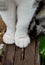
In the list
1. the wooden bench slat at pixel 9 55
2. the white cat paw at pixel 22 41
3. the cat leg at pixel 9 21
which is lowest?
the wooden bench slat at pixel 9 55

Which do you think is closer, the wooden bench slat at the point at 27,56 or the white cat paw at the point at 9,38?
the wooden bench slat at the point at 27,56

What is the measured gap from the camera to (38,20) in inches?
64.6

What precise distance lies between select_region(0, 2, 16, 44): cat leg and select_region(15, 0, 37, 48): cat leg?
3 cm

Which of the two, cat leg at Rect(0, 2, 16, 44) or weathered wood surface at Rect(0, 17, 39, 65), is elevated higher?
cat leg at Rect(0, 2, 16, 44)

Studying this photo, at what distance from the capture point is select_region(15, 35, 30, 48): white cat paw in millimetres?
1546

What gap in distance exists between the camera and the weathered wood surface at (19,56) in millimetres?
1471

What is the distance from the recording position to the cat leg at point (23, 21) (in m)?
1.44

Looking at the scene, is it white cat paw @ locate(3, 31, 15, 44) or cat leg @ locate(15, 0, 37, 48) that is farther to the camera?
white cat paw @ locate(3, 31, 15, 44)

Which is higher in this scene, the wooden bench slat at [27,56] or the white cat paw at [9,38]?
the white cat paw at [9,38]

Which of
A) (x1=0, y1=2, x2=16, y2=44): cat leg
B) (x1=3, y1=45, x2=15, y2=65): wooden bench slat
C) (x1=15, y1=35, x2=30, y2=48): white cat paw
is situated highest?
(x1=0, y1=2, x2=16, y2=44): cat leg

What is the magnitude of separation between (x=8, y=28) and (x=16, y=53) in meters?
0.17

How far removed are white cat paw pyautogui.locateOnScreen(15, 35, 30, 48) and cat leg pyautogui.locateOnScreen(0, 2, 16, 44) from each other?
0.13 feet

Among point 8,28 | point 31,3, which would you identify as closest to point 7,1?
point 31,3

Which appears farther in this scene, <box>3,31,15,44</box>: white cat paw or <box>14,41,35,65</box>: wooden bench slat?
<box>3,31,15,44</box>: white cat paw
